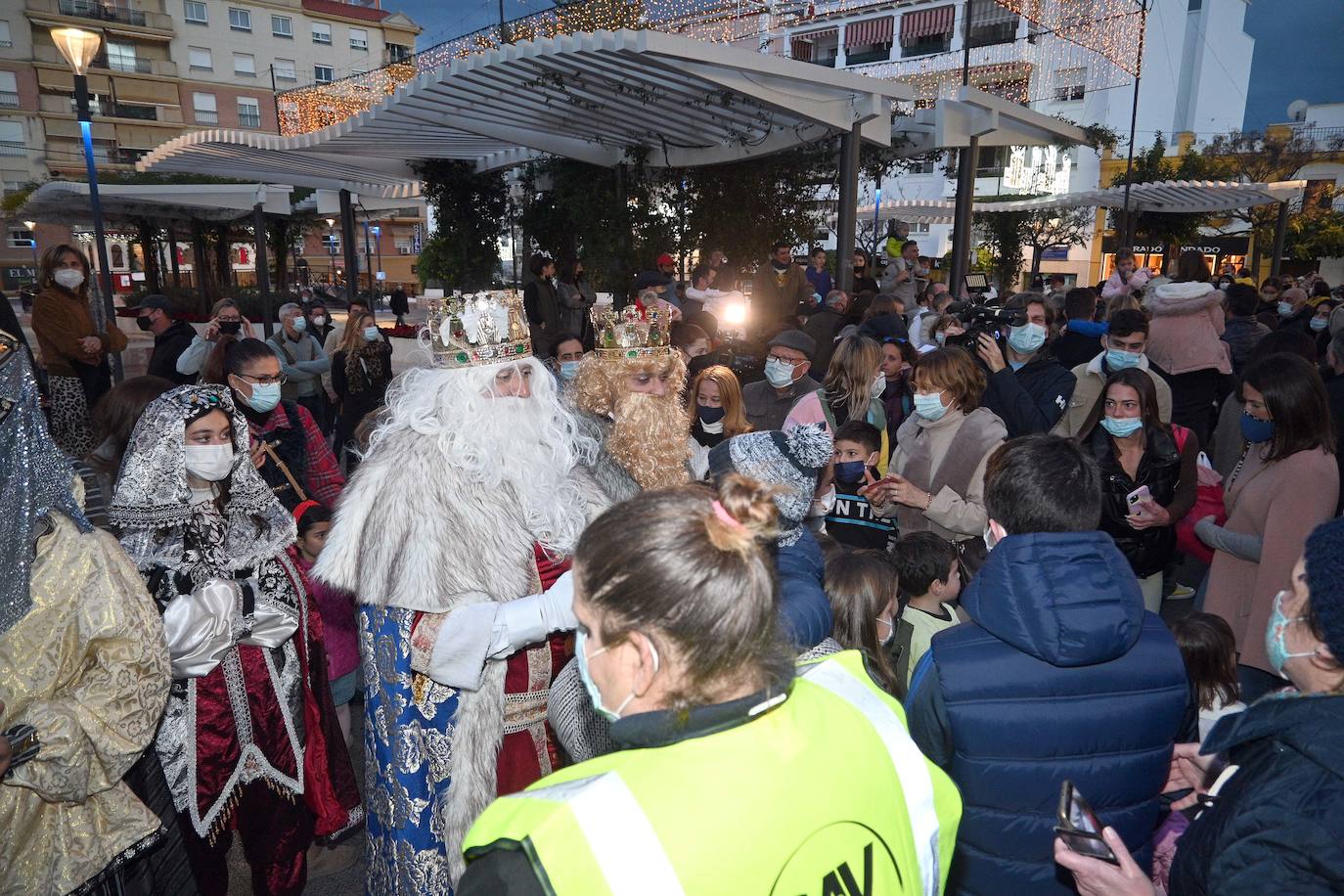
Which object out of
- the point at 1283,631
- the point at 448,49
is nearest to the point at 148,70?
the point at 448,49

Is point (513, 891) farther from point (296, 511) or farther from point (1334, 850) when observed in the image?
point (296, 511)

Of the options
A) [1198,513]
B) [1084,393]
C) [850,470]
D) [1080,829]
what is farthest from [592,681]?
[1084,393]

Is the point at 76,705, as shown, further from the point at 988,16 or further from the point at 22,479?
the point at 988,16

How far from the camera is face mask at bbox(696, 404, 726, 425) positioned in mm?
4941

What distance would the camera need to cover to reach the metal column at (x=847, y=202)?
954 cm

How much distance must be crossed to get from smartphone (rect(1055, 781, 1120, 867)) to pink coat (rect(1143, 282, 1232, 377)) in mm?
6504

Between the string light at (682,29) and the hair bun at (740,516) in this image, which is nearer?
the hair bun at (740,516)

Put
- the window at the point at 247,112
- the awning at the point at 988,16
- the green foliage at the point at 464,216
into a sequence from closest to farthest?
the green foliage at the point at 464,216 < the awning at the point at 988,16 < the window at the point at 247,112

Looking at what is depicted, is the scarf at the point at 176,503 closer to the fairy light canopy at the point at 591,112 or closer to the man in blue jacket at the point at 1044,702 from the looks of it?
the man in blue jacket at the point at 1044,702

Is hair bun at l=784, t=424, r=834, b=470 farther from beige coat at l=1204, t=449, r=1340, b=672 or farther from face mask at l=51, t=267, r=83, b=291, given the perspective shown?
face mask at l=51, t=267, r=83, b=291

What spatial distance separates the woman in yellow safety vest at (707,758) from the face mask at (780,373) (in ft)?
13.6

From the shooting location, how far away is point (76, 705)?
7.56 ft

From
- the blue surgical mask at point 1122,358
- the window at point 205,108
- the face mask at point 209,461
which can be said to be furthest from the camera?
the window at point 205,108

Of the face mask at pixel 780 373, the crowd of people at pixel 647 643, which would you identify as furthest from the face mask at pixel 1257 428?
the face mask at pixel 780 373
